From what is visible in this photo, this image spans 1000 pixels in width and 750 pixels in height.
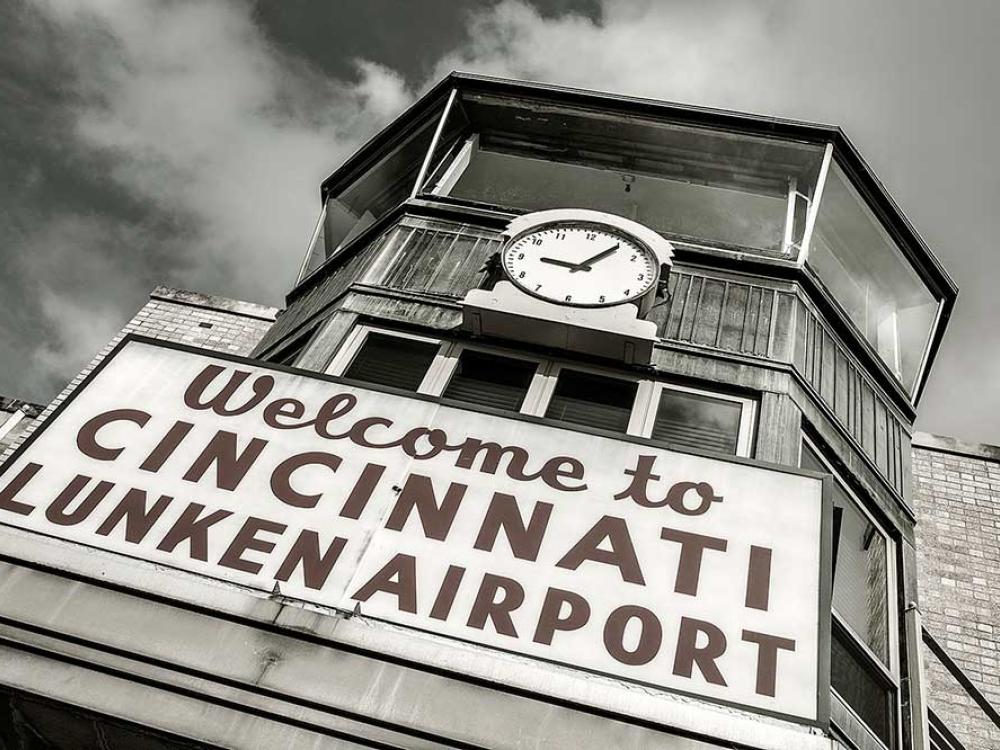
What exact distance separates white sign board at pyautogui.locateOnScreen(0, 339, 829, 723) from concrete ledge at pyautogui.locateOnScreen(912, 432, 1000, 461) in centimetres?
617

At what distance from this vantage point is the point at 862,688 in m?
5.22

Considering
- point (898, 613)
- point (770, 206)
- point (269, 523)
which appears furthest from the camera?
point (770, 206)

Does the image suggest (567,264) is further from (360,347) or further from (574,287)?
(360,347)

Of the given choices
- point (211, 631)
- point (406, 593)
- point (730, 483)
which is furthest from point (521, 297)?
point (211, 631)

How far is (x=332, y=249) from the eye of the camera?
9000 millimetres

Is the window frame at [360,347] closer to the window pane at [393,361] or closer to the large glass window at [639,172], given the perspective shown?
the window pane at [393,361]

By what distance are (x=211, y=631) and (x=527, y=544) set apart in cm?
141

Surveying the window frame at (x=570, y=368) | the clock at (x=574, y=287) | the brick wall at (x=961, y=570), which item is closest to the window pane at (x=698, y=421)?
the window frame at (x=570, y=368)

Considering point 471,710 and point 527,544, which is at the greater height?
point 527,544

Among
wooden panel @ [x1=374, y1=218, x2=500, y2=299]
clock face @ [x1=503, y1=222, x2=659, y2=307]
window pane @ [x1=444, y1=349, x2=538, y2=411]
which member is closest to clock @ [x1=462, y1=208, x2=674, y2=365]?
clock face @ [x1=503, y1=222, x2=659, y2=307]

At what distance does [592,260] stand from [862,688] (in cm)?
→ 330

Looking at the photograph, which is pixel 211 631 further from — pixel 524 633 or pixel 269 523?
pixel 524 633

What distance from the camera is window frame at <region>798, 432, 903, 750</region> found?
17.2 ft

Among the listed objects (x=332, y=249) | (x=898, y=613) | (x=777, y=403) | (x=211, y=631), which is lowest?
(x=211, y=631)
